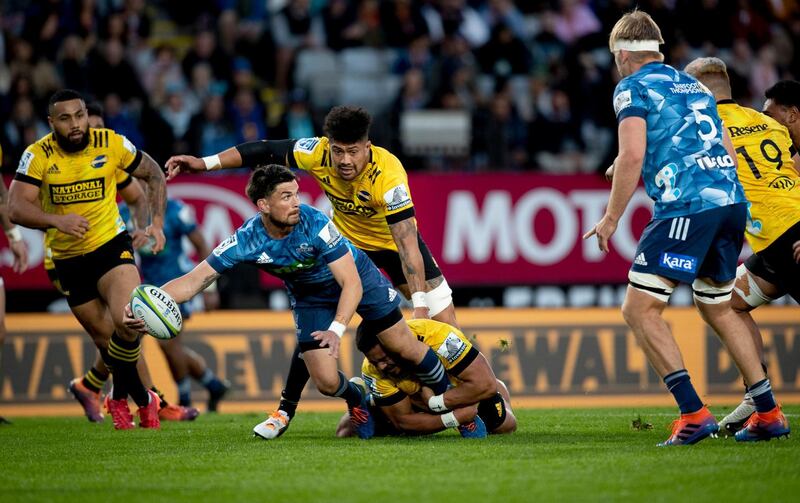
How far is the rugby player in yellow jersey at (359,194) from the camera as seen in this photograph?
926cm

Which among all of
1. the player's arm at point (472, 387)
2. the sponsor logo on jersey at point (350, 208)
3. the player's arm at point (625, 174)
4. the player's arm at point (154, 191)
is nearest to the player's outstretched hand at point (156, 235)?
the player's arm at point (154, 191)

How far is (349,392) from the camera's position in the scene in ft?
29.3

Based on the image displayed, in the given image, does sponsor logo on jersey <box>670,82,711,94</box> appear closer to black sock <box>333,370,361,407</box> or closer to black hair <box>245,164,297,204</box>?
black hair <box>245,164,297,204</box>

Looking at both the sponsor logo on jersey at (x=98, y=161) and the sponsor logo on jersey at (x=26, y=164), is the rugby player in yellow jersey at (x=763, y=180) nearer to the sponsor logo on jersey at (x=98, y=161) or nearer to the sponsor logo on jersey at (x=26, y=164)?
the sponsor logo on jersey at (x=98, y=161)

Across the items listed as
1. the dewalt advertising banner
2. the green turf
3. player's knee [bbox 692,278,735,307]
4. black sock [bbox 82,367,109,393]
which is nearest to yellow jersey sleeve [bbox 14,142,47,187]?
the green turf

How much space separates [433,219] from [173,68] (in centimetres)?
489

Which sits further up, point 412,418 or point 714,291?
point 714,291

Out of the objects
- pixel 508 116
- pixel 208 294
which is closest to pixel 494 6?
pixel 508 116

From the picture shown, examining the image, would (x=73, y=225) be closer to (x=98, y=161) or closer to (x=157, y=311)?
(x=98, y=161)

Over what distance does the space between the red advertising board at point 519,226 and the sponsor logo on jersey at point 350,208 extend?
235 inches

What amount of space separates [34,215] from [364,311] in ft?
10.2

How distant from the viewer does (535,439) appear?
8.87m

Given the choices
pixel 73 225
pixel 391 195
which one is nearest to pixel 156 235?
pixel 73 225

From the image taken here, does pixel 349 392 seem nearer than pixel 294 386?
Yes
